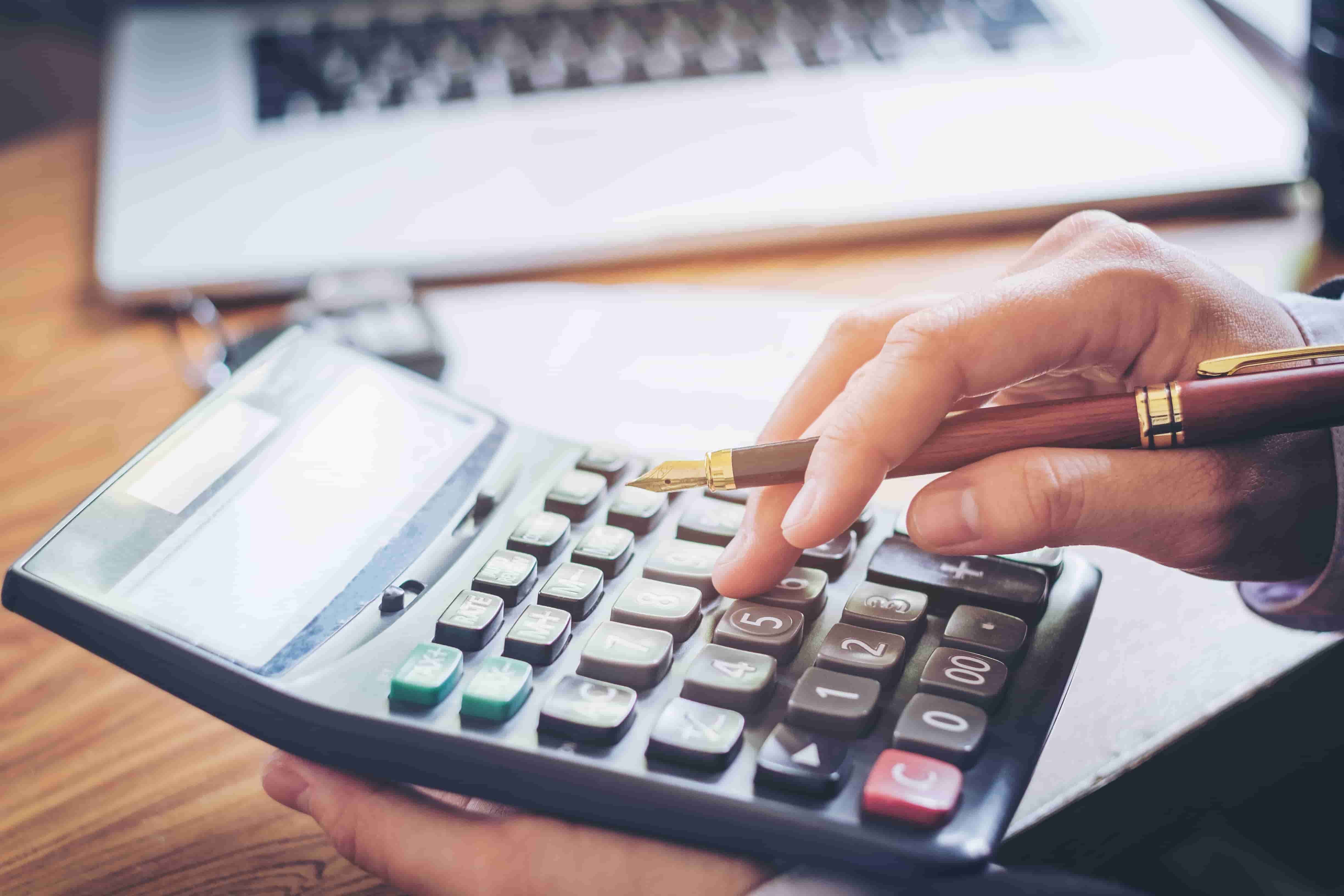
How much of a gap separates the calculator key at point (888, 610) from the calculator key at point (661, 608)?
5 centimetres

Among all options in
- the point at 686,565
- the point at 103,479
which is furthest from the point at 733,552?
the point at 103,479

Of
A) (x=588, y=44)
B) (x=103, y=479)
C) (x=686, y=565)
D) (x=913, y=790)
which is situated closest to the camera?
(x=913, y=790)

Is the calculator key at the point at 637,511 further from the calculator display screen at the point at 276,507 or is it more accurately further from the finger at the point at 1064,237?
the finger at the point at 1064,237

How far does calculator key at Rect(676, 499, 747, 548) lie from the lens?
0.42 m

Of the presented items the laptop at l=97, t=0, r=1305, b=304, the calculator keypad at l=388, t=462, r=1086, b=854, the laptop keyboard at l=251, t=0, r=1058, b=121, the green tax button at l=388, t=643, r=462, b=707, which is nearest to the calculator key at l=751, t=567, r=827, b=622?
the calculator keypad at l=388, t=462, r=1086, b=854

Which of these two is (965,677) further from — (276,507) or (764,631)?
(276,507)

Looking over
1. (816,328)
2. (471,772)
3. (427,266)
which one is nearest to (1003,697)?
(471,772)

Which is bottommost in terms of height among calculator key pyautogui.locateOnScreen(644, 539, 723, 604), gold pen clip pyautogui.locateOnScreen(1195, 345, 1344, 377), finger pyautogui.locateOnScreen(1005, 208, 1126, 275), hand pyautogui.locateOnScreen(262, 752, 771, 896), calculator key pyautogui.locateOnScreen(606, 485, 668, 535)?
hand pyautogui.locateOnScreen(262, 752, 771, 896)

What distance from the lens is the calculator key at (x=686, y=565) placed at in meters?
0.40

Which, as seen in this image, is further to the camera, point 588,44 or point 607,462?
point 588,44

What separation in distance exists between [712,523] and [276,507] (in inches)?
6.7

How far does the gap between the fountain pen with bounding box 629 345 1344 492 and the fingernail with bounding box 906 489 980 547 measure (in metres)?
0.02

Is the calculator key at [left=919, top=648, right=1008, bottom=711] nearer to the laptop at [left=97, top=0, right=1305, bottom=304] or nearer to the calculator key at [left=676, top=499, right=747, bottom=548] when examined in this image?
the calculator key at [left=676, top=499, right=747, bottom=548]

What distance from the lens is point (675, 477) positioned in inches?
15.4
